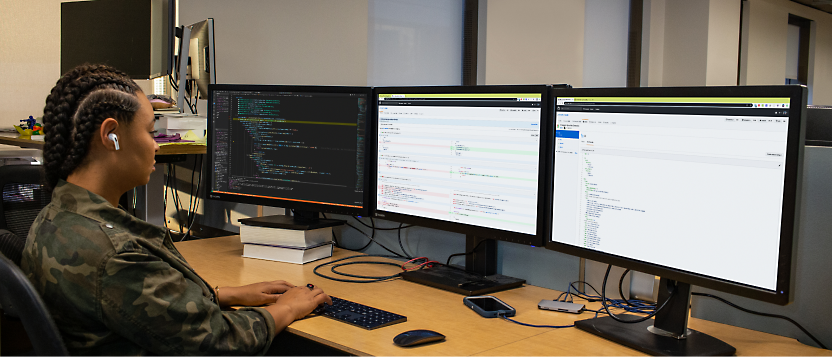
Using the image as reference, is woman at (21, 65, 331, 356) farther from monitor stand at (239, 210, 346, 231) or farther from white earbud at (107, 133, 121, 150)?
monitor stand at (239, 210, 346, 231)

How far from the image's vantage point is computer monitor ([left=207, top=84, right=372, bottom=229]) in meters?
1.67

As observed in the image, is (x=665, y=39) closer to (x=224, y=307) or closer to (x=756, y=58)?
(x=756, y=58)

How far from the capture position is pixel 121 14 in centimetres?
317

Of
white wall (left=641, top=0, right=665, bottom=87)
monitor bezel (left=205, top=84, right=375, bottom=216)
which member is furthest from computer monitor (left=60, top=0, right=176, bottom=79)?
white wall (left=641, top=0, right=665, bottom=87)

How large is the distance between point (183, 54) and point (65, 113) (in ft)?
6.75

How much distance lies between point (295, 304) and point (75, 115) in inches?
20.4

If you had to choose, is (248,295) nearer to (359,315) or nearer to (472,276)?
(359,315)

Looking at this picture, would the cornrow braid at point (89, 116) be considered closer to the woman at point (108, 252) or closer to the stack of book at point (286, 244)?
the woman at point (108, 252)

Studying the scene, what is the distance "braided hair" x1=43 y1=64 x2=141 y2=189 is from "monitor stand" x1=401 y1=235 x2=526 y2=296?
760mm

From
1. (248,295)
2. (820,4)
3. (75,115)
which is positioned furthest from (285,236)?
(820,4)

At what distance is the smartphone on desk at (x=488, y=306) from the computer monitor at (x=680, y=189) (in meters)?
0.15

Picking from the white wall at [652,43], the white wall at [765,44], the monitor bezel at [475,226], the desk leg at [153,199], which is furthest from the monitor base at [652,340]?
the white wall at [765,44]

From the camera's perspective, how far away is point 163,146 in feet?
8.05

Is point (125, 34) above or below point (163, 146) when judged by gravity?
above
